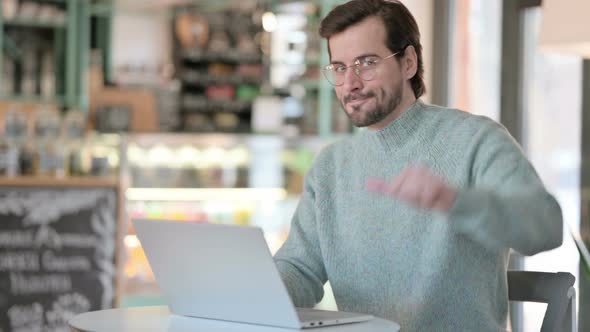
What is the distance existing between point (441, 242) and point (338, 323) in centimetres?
36

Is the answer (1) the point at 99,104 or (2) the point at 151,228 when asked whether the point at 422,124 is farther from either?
(1) the point at 99,104

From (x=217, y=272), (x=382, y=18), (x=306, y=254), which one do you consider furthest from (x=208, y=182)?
(x=217, y=272)

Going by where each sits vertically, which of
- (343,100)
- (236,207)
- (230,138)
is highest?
(343,100)

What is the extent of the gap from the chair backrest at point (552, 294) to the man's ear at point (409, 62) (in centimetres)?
52

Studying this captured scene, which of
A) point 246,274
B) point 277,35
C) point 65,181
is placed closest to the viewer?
point 246,274

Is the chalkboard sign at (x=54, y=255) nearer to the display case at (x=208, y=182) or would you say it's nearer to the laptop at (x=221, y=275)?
the display case at (x=208, y=182)

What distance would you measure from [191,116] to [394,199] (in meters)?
5.26

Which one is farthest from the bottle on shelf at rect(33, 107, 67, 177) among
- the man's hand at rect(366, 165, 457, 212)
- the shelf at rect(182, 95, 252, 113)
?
the man's hand at rect(366, 165, 457, 212)

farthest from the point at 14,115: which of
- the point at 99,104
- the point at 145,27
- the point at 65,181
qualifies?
the point at 145,27

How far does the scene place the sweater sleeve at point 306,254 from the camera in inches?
88.7

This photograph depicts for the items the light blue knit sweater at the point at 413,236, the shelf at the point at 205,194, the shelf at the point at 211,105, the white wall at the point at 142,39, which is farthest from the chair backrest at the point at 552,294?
the white wall at the point at 142,39

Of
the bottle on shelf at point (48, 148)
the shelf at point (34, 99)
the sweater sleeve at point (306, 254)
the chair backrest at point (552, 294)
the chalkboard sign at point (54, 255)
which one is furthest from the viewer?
the shelf at point (34, 99)

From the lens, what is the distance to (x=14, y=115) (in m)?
5.73

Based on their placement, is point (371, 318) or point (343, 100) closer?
point (371, 318)
